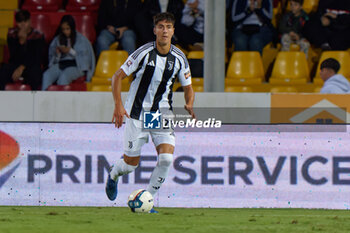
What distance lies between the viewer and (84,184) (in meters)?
8.03

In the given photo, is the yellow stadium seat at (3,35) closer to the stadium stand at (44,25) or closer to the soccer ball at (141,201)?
the stadium stand at (44,25)

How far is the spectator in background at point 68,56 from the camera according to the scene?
11.0m

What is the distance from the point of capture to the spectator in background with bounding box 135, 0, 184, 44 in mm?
11344

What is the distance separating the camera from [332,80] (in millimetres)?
9242

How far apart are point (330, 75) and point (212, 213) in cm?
293

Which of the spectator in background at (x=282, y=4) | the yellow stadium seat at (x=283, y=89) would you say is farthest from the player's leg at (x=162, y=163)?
the spectator in background at (x=282, y=4)

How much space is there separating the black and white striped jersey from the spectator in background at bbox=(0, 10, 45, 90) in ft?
14.4

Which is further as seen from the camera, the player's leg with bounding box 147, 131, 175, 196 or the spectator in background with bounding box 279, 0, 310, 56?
the spectator in background with bounding box 279, 0, 310, 56

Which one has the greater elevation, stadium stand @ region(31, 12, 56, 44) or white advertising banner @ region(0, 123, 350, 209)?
stadium stand @ region(31, 12, 56, 44)

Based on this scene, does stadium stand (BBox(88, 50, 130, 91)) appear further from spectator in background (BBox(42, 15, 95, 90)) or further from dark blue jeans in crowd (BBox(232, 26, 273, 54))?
dark blue jeans in crowd (BBox(232, 26, 273, 54))

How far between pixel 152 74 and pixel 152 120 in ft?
1.40

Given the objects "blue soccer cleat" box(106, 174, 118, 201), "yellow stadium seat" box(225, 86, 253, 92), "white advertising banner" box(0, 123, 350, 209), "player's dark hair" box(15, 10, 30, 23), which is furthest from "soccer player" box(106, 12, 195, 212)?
"player's dark hair" box(15, 10, 30, 23)

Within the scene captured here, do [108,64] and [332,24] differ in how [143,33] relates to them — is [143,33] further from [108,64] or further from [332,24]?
[332,24]

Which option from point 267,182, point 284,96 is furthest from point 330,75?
point 267,182
